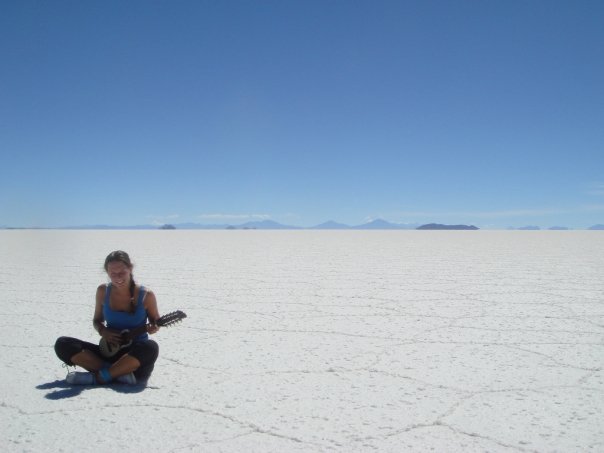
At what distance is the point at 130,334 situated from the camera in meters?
2.50

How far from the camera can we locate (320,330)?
3.77 m

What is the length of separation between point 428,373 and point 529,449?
89 centimetres

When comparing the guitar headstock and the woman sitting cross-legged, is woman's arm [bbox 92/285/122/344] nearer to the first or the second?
the woman sitting cross-legged

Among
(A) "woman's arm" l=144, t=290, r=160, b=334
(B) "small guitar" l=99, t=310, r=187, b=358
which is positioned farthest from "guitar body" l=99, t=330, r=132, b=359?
(A) "woman's arm" l=144, t=290, r=160, b=334

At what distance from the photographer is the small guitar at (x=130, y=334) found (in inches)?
96.7

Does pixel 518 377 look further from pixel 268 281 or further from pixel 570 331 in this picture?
pixel 268 281

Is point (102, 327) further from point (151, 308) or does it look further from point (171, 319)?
point (171, 319)

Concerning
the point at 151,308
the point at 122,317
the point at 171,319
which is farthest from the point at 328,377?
the point at 122,317

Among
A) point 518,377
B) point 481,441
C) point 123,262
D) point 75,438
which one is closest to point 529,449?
point 481,441

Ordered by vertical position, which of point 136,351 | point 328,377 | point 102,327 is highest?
point 102,327

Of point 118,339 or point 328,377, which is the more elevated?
point 118,339

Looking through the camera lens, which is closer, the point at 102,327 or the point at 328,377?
the point at 102,327

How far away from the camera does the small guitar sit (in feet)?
8.05

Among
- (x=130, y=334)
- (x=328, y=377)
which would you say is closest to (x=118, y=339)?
(x=130, y=334)
